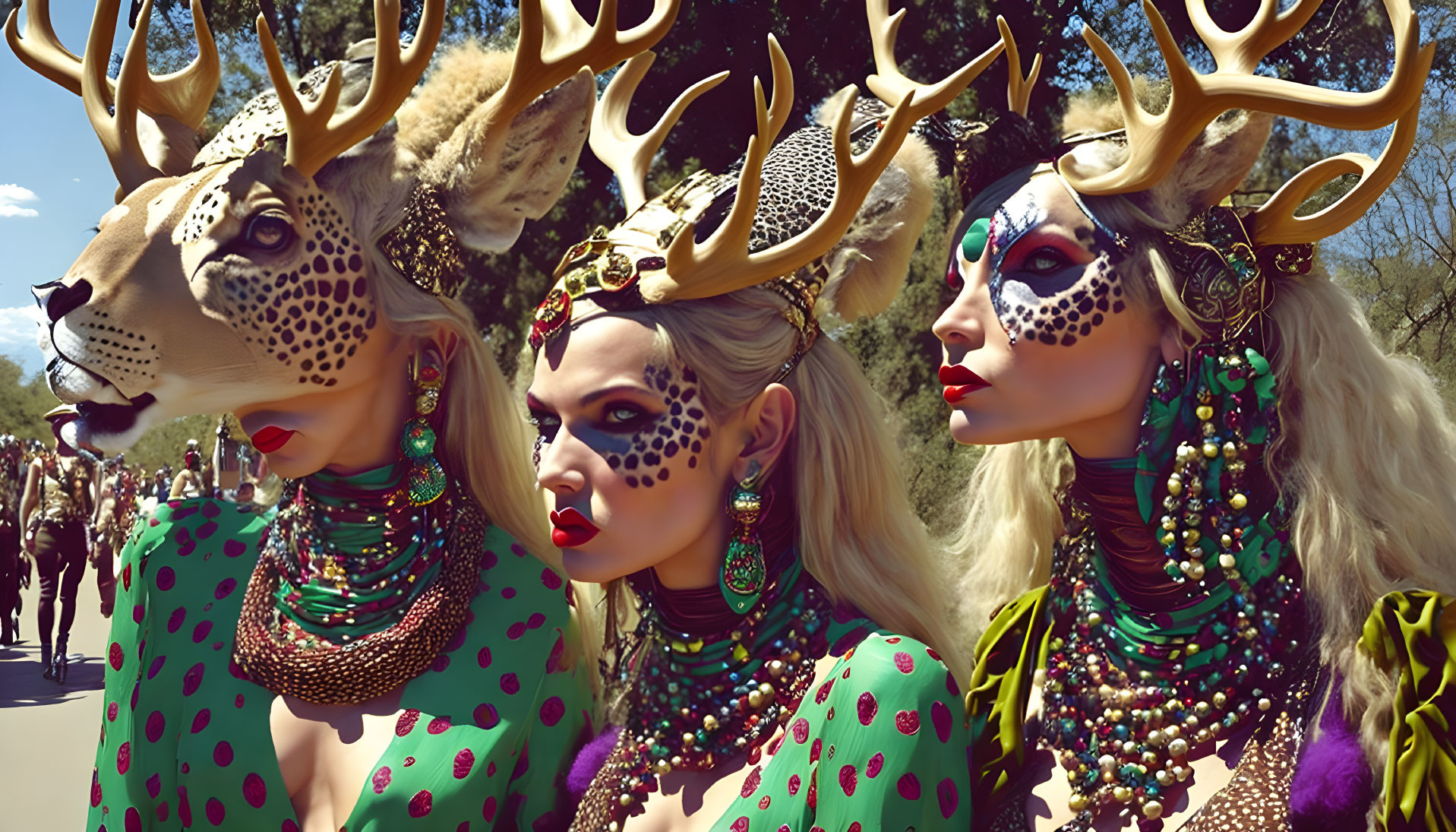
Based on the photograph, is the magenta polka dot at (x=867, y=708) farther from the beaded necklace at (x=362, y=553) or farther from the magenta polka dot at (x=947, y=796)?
the beaded necklace at (x=362, y=553)

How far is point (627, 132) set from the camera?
2.98 metres

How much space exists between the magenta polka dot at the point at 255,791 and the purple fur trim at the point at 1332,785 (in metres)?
2.11

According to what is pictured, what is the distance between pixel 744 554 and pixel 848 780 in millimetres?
473

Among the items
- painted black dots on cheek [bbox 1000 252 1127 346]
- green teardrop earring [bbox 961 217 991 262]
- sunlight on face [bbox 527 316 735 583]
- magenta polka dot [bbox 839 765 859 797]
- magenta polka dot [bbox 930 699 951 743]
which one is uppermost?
green teardrop earring [bbox 961 217 991 262]

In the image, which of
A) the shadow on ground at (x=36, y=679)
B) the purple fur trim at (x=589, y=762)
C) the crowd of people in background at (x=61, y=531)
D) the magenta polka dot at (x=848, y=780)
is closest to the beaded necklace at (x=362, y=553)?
the purple fur trim at (x=589, y=762)

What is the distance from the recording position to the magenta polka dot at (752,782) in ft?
7.43

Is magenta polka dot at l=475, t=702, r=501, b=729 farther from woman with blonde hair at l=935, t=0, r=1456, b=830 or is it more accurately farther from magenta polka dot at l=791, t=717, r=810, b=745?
woman with blonde hair at l=935, t=0, r=1456, b=830

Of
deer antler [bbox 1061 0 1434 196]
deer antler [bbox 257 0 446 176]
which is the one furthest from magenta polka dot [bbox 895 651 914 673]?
deer antler [bbox 257 0 446 176]

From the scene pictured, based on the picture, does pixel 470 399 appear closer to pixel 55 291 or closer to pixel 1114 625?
pixel 55 291

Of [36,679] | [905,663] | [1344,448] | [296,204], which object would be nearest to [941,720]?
[905,663]

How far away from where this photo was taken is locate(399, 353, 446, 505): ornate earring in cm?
286

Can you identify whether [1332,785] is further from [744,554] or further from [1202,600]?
[744,554]

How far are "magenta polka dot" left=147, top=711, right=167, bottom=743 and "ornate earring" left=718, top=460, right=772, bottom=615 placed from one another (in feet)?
4.95

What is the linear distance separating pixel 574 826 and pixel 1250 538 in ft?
4.74
